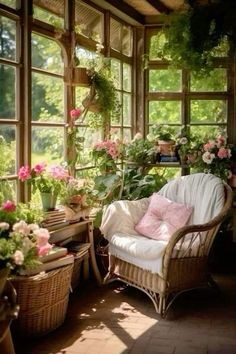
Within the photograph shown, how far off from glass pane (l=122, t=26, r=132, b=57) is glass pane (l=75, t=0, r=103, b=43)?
57 cm

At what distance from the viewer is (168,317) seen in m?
3.48

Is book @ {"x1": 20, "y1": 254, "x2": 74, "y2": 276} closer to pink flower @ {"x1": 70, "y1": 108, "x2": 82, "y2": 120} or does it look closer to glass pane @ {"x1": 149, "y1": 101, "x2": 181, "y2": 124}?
pink flower @ {"x1": 70, "y1": 108, "x2": 82, "y2": 120}

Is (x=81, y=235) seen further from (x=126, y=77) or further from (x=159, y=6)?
(x=159, y=6)

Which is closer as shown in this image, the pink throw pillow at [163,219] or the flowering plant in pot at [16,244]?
the flowering plant in pot at [16,244]

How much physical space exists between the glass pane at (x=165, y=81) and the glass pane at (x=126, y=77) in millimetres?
232

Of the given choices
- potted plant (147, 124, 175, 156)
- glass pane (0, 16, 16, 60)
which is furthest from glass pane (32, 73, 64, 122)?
potted plant (147, 124, 175, 156)

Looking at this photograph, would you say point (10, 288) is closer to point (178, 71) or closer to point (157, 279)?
point (157, 279)

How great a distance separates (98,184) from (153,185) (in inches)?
22.7

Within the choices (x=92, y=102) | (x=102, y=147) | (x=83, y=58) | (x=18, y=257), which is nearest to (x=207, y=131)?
(x=102, y=147)

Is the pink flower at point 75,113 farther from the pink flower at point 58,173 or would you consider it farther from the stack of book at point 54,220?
the stack of book at point 54,220

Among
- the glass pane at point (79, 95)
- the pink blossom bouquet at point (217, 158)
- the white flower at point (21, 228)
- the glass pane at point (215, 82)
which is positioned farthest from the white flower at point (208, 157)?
the white flower at point (21, 228)

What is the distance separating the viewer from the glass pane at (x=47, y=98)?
372 centimetres

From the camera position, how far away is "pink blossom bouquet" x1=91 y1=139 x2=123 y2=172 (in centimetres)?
438

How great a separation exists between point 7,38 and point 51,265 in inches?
61.2
